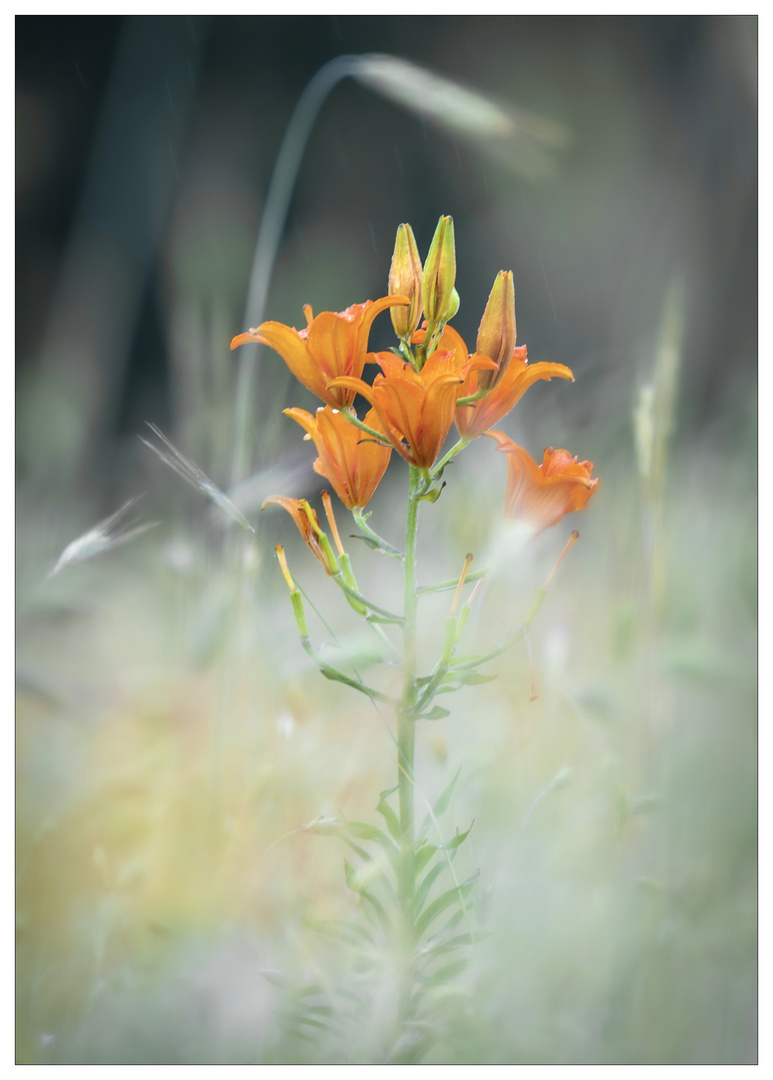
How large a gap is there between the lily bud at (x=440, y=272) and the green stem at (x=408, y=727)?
0.13 metres

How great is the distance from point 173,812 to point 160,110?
1041mm

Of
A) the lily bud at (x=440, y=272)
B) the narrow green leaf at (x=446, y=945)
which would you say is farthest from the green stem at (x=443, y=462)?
the narrow green leaf at (x=446, y=945)

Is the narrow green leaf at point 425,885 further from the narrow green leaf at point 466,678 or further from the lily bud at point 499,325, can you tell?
the lily bud at point 499,325

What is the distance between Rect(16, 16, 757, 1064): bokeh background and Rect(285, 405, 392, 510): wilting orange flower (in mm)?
209

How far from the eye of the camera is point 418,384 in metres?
0.50

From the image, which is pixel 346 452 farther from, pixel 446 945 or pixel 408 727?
pixel 446 945

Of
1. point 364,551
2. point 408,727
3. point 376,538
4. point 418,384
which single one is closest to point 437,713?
point 408,727

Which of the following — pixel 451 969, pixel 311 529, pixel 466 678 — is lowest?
pixel 451 969

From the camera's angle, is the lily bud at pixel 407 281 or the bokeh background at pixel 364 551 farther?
the bokeh background at pixel 364 551

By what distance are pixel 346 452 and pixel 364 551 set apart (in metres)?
0.63

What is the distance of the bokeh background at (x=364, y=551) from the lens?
2.58 ft

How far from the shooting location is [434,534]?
3.58 ft

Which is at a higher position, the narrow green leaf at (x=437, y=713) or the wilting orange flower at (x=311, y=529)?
the wilting orange flower at (x=311, y=529)

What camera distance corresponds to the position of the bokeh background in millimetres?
785
